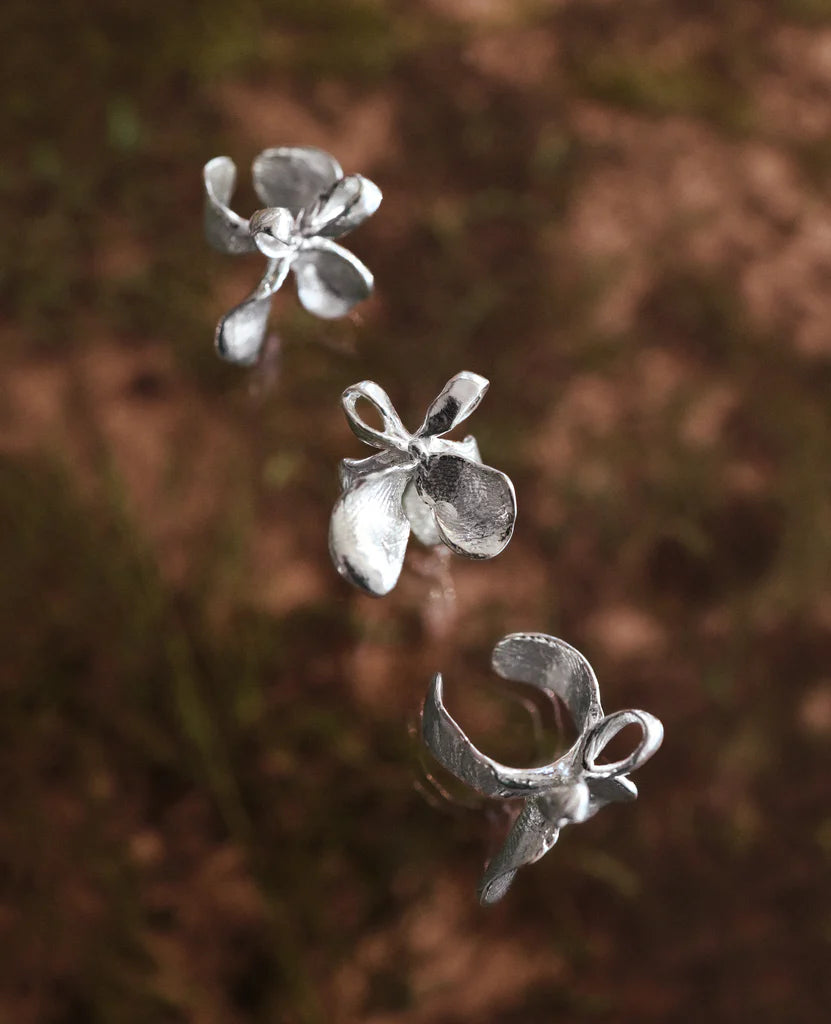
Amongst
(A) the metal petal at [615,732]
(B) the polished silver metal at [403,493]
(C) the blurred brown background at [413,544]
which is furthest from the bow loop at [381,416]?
(C) the blurred brown background at [413,544]

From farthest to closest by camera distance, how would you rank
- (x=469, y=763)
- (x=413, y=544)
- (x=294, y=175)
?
(x=413, y=544), (x=294, y=175), (x=469, y=763)

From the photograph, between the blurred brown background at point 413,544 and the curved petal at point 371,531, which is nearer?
the curved petal at point 371,531

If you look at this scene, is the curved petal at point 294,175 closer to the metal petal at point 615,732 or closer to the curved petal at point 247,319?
the curved petal at point 247,319

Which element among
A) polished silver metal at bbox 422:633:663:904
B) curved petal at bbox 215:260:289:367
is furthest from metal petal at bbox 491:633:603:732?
curved petal at bbox 215:260:289:367

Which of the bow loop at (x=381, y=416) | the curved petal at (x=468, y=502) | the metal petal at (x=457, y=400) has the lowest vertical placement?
the curved petal at (x=468, y=502)

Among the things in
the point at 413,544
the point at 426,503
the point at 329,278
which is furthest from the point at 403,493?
the point at 413,544

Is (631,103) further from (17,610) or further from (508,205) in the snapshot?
(17,610)

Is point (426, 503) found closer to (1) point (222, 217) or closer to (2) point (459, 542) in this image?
(2) point (459, 542)
